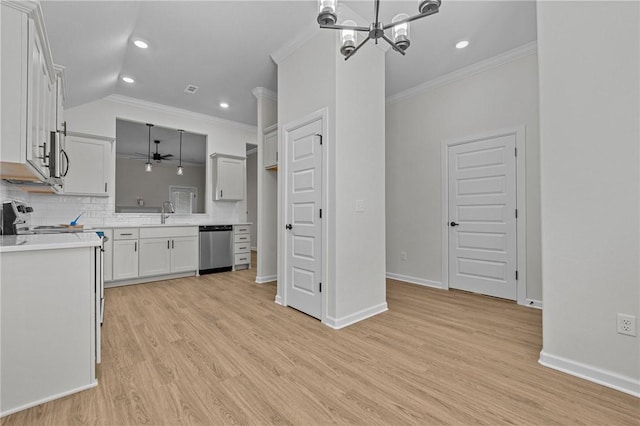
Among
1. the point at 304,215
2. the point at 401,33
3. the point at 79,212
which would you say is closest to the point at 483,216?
the point at 304,215

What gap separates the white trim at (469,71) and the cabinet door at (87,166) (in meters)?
4.46

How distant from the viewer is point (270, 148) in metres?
4.34

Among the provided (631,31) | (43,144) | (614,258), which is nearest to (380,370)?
(614,258)

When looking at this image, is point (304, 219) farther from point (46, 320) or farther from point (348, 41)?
point (46, 320)

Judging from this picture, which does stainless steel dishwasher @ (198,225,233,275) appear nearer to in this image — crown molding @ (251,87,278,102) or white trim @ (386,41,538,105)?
crown molding @ (251,87,278,102)

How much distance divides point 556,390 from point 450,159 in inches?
115

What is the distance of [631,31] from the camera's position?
1755 mm

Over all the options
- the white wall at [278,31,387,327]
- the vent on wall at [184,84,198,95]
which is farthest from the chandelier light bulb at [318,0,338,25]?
the vent on wall at [184,84,198,95]

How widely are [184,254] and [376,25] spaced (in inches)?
169

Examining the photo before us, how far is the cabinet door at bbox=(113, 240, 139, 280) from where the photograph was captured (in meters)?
4.17

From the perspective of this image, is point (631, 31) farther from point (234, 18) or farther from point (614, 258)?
point (234, 18)

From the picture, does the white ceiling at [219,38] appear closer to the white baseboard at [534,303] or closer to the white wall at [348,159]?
the white wall at [348,159]

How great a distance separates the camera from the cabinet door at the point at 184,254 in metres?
4.70

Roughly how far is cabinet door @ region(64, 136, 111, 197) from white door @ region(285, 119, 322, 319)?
3.02 metres
